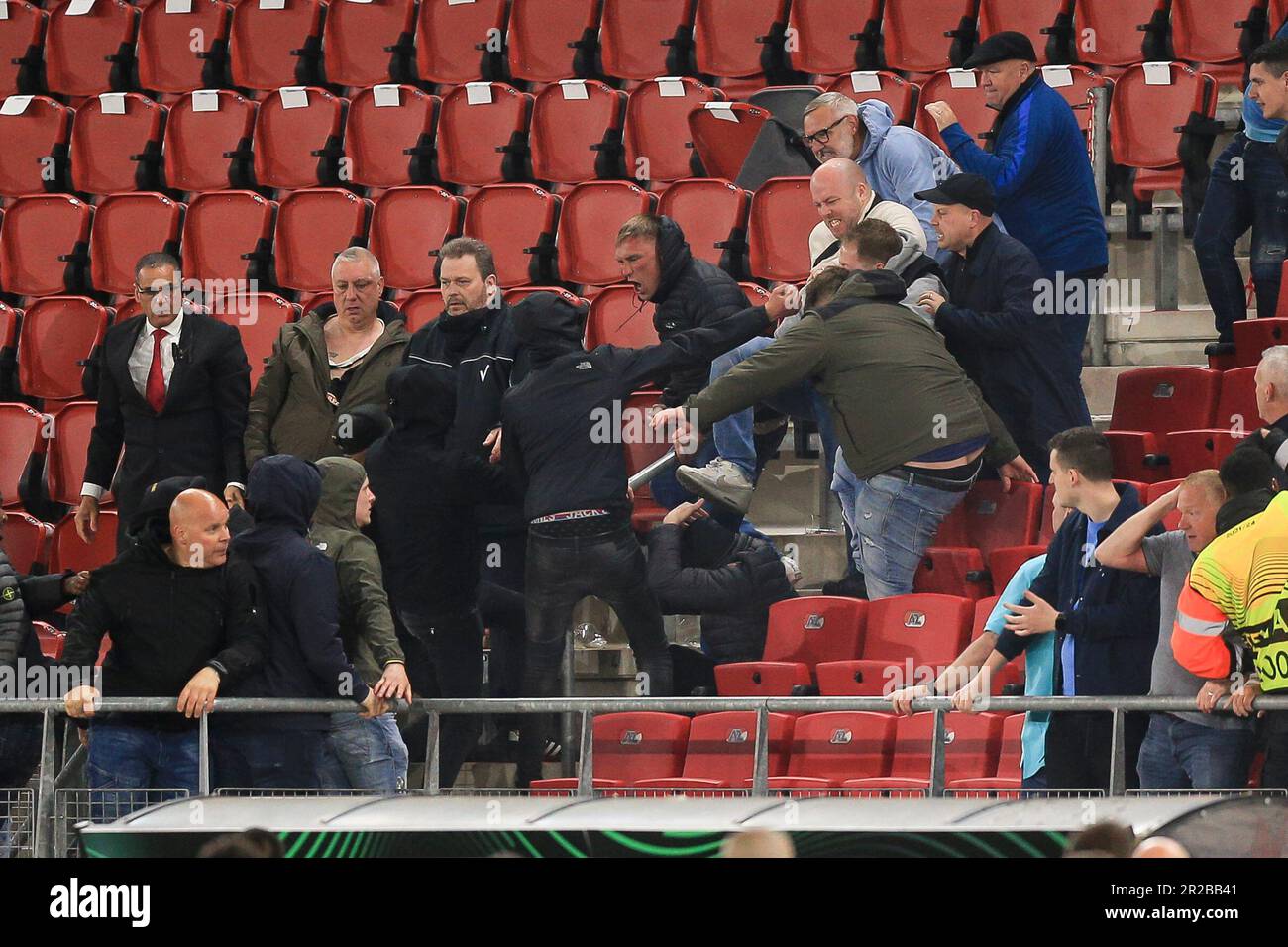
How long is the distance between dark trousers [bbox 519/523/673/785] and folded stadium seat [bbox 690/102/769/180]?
129 inches

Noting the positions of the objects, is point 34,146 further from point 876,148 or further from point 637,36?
point 876,148

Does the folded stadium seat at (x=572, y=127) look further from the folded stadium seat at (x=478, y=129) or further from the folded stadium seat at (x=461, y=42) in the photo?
the folded stadium seat at (x=461, y=42)

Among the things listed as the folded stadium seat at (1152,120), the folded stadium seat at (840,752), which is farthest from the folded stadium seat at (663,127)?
the folded stadium seat at (840,752)

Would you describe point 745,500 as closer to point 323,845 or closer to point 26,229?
point 323,845

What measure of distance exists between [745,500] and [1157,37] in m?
4.02

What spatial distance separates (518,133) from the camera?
10445mm

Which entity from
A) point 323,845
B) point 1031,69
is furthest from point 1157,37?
point 323,845

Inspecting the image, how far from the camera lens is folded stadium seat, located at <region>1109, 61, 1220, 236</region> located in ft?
30.1

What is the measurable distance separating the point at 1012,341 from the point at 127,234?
492 cm

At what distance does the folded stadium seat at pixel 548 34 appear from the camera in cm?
1114

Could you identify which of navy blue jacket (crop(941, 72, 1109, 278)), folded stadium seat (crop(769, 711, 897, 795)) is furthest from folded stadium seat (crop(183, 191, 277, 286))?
folded stadium seat (crop(769, 711, 897, 795))

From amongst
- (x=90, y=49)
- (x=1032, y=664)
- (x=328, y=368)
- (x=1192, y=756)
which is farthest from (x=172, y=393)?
(x=90, y=49)

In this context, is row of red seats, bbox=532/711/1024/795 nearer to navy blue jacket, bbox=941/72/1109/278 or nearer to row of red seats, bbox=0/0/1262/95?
navy blue jacket, bbox=941/72/1109/278
